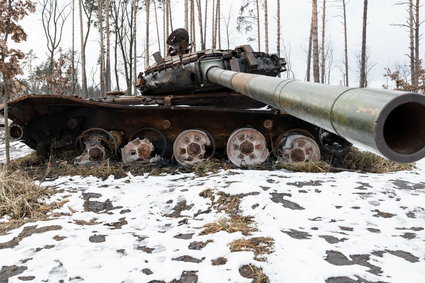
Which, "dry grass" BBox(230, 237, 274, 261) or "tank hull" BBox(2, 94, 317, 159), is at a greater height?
"tank hull" BBox(2, 94, 317, 159)

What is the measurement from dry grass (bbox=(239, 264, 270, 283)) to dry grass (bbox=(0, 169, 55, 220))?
239cm

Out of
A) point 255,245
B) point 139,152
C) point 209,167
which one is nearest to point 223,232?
point 255,245

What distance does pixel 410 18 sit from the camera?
22.1 metres

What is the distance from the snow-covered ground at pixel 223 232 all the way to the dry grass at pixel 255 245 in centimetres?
5

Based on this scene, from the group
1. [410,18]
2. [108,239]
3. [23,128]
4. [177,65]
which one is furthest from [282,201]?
[410,18]

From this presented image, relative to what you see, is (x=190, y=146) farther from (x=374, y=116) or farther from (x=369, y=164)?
(x=374, y=116)

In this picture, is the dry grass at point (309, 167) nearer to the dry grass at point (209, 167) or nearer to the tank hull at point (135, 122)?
the tank hull at point (135, 122)

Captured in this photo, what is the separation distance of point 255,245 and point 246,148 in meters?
3.21

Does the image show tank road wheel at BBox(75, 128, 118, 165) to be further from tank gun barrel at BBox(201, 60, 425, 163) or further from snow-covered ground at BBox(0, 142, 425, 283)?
tank gun barrel at BBox(201, 60, 425, 163)

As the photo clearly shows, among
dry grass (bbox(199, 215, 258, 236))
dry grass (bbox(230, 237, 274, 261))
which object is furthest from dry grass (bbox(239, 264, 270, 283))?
dry grass (bbox(199, 215, 258, 236))

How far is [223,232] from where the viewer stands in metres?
2.86

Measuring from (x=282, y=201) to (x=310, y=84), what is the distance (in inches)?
99.2

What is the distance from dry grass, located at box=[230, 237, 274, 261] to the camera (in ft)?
7.97

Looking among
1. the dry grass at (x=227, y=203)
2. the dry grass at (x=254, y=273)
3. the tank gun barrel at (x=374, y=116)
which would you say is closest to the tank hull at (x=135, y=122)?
the dry grass at (x=227, y=203)
